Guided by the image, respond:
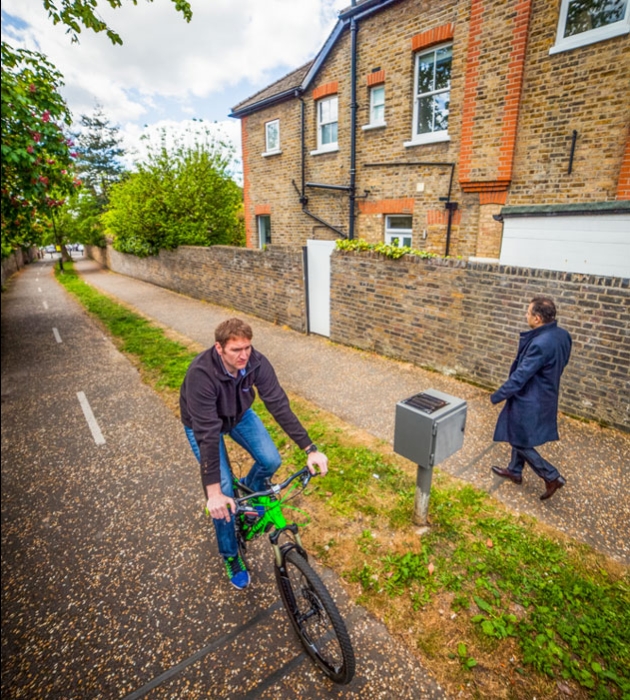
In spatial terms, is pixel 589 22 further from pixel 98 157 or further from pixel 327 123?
pixel 98 157

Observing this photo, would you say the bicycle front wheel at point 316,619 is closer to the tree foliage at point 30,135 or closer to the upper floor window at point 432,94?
the tree foliage at point 30,135

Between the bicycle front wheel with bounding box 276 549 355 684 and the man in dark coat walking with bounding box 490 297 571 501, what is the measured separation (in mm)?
2216

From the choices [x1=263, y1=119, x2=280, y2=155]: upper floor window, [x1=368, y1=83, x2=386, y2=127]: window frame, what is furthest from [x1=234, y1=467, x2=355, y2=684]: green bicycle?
[x1=263, y1=119, x2=280, y2=155]: upper floor window

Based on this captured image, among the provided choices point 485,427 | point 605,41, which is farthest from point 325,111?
point 485,427

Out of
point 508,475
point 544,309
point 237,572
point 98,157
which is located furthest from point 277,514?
point 98,157

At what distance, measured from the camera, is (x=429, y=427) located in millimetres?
2902

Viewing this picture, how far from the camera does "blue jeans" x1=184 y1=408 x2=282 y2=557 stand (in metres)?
2.87

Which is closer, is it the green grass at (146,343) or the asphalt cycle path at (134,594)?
the asphalt cycle path at (134,594)

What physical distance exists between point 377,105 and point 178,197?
9.11 metres

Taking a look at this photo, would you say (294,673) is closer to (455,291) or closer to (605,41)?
(455,291)

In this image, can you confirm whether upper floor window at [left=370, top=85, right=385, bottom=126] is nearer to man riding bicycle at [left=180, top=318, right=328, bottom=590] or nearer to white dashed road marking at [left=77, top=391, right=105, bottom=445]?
white dashed road marking at [left=77, top=391, right=105, bottom=445]

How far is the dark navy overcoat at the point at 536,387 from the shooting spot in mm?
3398

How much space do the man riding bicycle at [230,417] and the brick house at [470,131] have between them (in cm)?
478

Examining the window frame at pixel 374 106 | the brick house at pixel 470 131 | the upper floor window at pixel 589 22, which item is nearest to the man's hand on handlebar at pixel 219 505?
the brick house at pixel 470 131
